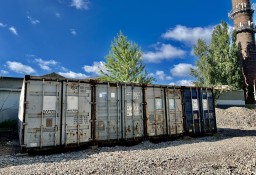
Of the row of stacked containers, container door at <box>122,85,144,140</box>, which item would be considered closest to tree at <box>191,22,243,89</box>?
the row of stacked containers

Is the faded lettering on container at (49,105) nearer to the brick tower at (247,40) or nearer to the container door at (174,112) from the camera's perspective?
the container door at (174,112)

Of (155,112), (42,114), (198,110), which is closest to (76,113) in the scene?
(42,114)

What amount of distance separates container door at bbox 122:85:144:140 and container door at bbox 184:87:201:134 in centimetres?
331

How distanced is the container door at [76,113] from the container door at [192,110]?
6127 millimetres

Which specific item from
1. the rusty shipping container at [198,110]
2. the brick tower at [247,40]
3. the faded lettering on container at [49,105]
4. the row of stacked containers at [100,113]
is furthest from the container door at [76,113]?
the brick tower at [247,40]

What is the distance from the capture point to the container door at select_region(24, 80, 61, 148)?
8.64 m

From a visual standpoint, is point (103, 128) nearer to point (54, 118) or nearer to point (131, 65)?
point (54, 118)

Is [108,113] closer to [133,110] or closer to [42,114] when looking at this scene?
[133,110]

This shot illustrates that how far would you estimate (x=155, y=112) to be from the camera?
11672 mm

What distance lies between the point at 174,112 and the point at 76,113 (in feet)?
18.6

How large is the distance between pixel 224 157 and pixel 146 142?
4.17 metres

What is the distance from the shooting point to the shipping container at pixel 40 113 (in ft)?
28.1

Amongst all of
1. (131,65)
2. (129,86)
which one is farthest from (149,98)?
(131,65)

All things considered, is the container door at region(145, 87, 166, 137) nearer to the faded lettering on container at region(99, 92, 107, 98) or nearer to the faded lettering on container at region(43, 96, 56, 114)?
the faded lettering on container at region(99, 92, 107, 98)
